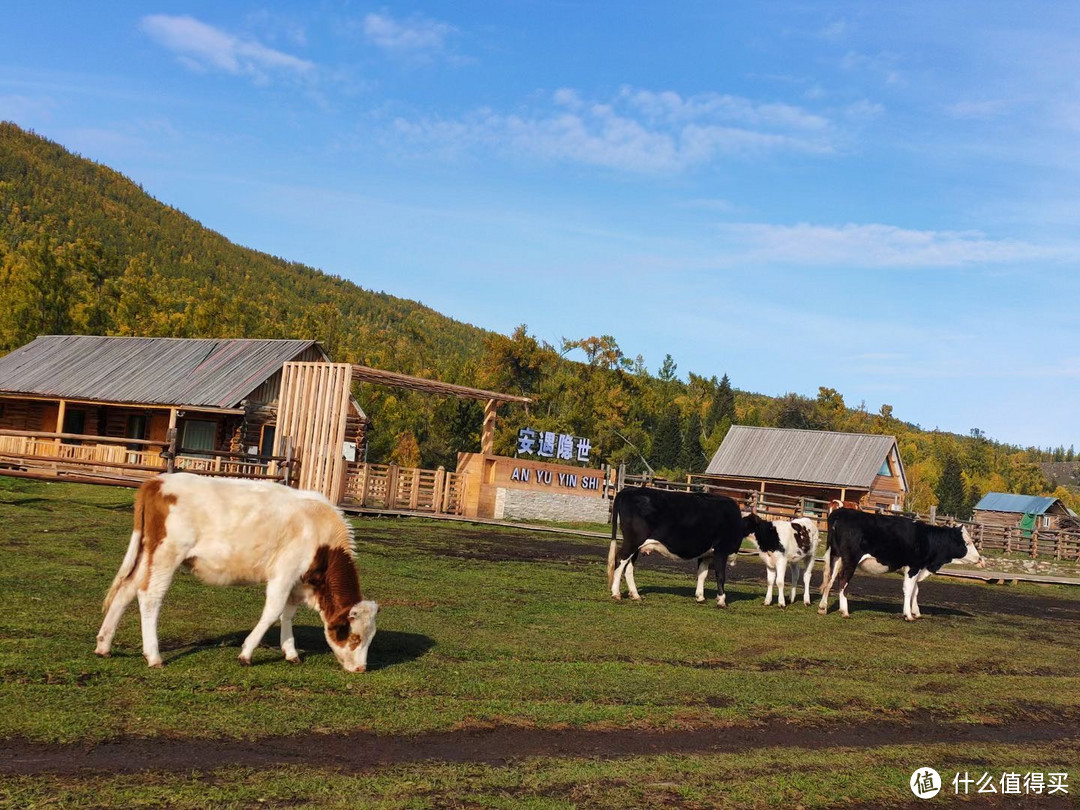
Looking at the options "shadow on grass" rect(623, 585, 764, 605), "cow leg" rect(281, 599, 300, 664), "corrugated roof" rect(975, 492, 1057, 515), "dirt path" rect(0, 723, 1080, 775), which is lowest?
"dirt path" rect(0, 723, 1080, 775)

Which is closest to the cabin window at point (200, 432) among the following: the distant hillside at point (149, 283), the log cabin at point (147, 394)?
the log cabin at point (147, 394)

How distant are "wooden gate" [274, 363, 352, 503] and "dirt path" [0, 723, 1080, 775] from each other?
2049cm

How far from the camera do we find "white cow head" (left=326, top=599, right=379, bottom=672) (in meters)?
7.87

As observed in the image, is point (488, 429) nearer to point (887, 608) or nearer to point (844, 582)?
point (887, 608)

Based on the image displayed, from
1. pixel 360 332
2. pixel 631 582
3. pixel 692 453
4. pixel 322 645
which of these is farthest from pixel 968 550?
pixel 360 332

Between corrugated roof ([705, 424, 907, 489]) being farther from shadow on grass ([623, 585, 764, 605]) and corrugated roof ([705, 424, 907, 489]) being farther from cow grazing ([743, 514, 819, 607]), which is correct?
shadow on grass ([623, 585, 764, 605])

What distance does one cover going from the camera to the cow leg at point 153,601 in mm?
7367

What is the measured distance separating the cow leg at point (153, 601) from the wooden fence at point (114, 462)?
14.3m

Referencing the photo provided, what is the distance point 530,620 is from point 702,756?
16.9 ft

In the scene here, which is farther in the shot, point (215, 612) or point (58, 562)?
point (58, 562)

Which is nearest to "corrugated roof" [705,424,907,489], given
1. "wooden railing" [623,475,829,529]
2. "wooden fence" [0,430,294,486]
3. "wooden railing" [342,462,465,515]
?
"wooden railing" [623,475,829,529]

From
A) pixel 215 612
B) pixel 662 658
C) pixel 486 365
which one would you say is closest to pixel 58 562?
pixel 215 612

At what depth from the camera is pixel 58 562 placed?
12.2 meters

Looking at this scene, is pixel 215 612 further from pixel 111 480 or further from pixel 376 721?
pixel 111 480
